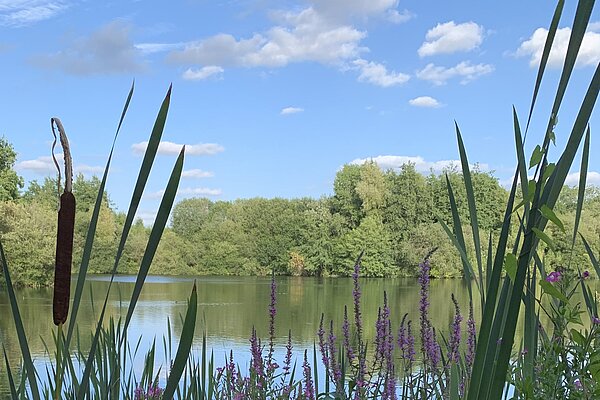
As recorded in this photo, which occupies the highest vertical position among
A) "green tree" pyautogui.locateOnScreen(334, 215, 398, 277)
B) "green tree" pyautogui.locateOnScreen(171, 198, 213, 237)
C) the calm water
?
"green tree" pyautogui.locateOnScreen(171, 198, 213, 237)

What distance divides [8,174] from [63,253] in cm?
3622

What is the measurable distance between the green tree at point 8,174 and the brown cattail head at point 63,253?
34.9 m

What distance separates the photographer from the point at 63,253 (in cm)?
50

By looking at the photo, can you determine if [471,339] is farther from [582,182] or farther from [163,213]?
[163,213]

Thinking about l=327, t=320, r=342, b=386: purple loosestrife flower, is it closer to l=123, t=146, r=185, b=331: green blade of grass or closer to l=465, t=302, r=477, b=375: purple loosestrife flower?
l=465, t=302, r=477, b=375: purple loosestrife flower

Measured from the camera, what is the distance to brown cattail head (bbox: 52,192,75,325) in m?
0.49

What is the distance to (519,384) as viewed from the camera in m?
1.12

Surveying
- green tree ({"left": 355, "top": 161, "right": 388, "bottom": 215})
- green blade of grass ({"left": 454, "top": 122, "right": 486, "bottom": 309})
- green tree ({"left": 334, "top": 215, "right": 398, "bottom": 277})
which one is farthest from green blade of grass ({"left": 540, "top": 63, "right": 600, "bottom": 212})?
green tree ({"left": 355, "top": 161, "right": 388, "bottom": 215})

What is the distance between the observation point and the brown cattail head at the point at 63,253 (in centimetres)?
49

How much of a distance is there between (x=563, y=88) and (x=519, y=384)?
2.44 ft

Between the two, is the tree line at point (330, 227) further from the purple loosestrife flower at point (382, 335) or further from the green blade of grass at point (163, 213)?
the green blade of grass at point (163, 213)

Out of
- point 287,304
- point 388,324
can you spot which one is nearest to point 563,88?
point 388,324

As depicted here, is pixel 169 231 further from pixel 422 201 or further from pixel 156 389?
pixel 156 389

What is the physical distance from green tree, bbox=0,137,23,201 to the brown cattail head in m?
34.9
